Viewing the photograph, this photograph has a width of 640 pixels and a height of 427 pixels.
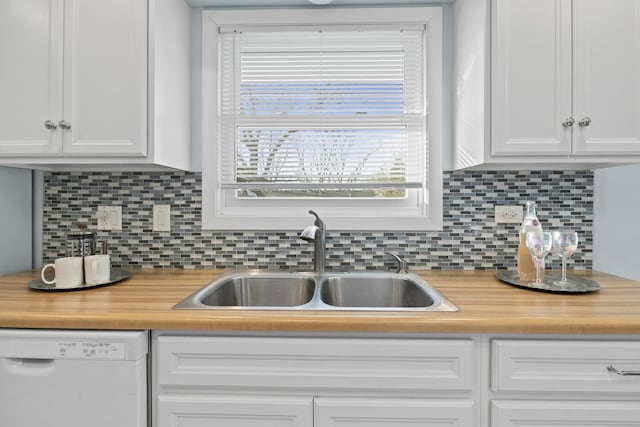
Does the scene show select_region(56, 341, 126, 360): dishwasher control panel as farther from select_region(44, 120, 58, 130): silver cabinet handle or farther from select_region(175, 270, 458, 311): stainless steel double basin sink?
select_region(44, 120, 58, 130): silver cabinet handle

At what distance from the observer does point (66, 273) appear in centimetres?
135

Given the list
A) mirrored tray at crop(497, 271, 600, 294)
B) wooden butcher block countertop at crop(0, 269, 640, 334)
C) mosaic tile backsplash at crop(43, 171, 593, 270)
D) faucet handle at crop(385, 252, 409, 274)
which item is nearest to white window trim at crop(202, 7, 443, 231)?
mosaic tile backsplash at crop(43, 171, 593, 270)

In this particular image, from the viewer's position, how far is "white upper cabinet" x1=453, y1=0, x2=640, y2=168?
1.35 m

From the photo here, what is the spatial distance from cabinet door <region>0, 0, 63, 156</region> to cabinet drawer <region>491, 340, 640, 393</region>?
5.77 ft

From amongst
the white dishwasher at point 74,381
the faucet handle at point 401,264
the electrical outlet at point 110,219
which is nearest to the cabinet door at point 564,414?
the faucet handle at point 401,264

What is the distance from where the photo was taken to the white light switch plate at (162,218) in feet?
5.71

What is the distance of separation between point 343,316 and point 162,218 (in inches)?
44.0

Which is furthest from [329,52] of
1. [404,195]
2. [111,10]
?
[111,10]

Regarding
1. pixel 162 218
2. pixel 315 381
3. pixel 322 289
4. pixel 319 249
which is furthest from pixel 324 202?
pixel 315 381

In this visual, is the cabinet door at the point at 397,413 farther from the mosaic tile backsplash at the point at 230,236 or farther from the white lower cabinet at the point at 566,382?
the mosaic tile backsplash at the point at 230,236

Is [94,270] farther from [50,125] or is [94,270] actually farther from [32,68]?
[32,68]

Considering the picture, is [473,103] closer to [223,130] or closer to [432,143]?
[432,143]

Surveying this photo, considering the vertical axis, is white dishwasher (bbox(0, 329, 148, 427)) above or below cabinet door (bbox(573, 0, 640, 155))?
below

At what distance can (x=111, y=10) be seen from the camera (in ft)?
4.50
